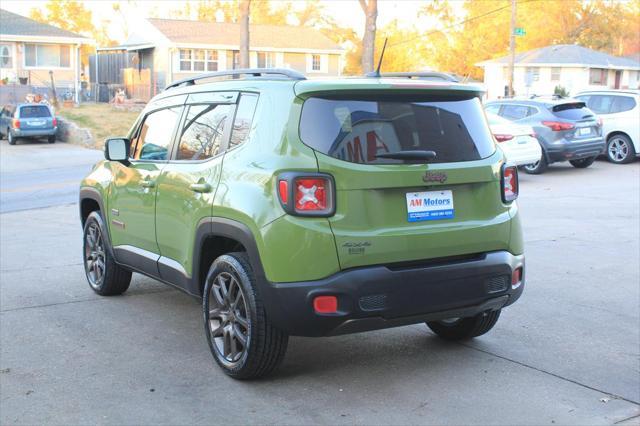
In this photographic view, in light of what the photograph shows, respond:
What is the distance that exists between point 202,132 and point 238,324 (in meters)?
1.44

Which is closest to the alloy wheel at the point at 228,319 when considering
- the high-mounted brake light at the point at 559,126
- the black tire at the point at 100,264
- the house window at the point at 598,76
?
the black tire at the point at 100,264

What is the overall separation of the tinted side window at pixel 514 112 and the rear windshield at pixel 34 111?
1860 centimetres

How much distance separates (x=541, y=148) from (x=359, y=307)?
14315 millimetres

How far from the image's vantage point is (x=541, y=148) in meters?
18.0

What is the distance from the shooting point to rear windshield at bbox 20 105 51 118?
30.2 metres

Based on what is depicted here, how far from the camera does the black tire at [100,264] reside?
7.23 metres

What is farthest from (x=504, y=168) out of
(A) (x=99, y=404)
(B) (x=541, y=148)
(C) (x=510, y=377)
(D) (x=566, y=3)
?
(D) (x=566, y=3)

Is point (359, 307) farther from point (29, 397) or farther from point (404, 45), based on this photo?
point (404, 45)

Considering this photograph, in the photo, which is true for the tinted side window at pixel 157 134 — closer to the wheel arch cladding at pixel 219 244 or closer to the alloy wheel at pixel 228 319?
the wheel arch cladding at pixel 219 244

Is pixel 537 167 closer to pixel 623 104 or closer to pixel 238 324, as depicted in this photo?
pixel 623 104

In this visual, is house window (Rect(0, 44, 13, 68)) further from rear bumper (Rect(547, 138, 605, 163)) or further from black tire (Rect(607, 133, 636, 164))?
rear bumper (Rect(547, 138, 605, 163))

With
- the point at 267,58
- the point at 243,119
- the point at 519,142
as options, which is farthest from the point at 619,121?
the point at 267,58

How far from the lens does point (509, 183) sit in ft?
17.6

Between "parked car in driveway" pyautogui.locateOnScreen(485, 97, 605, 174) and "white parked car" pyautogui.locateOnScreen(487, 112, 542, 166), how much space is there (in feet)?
2.30
